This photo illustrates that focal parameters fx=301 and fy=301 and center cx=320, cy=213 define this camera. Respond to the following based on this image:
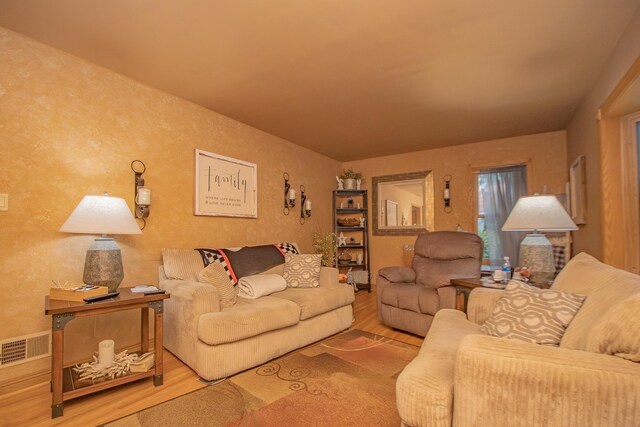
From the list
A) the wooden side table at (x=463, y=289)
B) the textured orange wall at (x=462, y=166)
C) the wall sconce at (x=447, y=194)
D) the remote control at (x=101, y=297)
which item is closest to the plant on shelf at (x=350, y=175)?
the textured orange wall at (x=462, y=166)

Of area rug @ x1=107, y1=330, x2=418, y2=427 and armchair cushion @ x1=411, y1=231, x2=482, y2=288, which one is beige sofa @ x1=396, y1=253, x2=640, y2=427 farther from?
armchair cushion @ x1=411, y1=231, x2=482, y2=288

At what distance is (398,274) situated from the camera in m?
3.28

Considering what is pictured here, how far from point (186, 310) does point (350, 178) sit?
3.76 metres

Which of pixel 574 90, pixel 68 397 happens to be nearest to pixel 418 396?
pixel 68 397

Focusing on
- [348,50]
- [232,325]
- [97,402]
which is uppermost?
[348,50]

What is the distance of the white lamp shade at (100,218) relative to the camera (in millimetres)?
1936

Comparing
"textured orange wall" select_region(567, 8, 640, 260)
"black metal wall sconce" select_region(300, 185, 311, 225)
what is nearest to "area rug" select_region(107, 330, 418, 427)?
"textured orange wall" select_region(567, 8, 640, 260)

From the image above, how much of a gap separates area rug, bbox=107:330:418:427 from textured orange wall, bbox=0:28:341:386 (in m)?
1.16

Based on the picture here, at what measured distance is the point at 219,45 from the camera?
2125 millimetres

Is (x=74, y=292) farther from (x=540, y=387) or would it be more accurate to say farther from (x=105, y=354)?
(x=540, y=387)

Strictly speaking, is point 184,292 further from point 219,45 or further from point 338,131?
point 338,131

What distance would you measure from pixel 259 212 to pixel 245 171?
0.53 meters

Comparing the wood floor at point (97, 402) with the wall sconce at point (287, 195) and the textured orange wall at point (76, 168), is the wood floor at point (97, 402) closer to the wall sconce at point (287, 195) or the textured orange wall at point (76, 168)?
the textured orange wall at point (76, 168)

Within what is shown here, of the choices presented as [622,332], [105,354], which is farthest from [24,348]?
[622,332]
